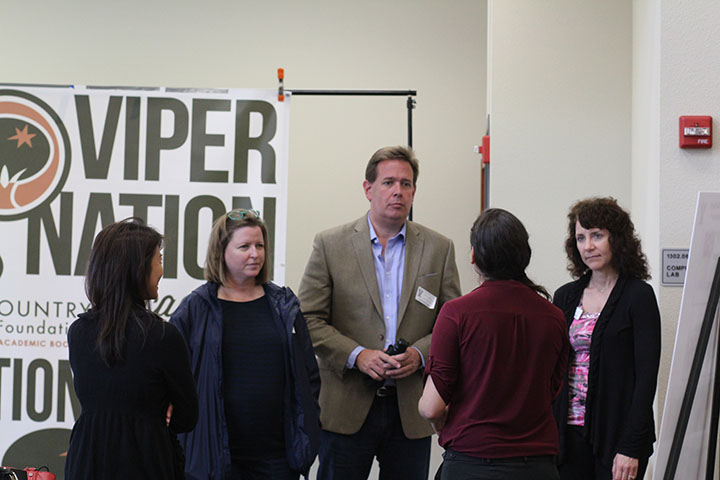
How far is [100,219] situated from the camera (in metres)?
3.35

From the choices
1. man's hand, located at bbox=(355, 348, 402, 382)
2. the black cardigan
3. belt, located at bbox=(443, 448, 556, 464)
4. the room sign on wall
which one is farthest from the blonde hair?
the room sign on wall

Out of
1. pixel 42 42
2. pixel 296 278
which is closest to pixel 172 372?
pixel 296 278

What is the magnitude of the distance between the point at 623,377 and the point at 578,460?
307 mm

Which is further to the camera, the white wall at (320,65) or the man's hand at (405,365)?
the white wall at (320,65)

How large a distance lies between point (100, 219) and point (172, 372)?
160cm

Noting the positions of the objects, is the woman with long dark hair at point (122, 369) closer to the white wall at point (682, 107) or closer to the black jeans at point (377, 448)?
the black jeans at point (377, 448)

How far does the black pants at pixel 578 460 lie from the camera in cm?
242

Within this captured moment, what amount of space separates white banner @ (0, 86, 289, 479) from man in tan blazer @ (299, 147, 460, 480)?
22.2 inches

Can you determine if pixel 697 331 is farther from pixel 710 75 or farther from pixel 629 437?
pixel 710 75

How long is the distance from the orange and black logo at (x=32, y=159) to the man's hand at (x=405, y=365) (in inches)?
68.3

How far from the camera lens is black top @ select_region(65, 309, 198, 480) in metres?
1.92

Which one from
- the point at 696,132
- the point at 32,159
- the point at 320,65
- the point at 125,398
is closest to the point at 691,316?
the point at 696,132

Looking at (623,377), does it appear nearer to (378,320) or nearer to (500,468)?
(500,468)

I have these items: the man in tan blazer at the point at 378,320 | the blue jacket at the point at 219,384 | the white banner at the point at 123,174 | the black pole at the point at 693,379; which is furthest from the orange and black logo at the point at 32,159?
the black pole at the point at 693,379
